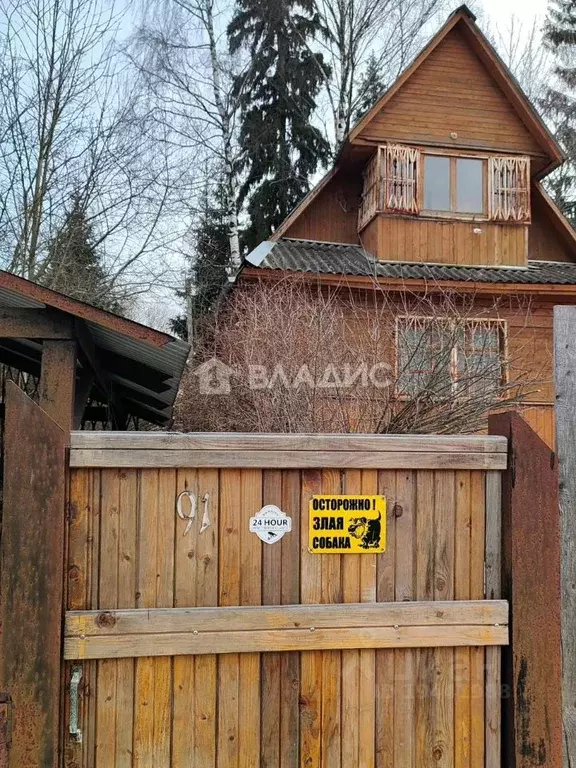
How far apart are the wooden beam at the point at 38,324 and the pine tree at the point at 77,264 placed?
11.5 m

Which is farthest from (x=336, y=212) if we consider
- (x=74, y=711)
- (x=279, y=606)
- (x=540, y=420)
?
(x=74, y=711)

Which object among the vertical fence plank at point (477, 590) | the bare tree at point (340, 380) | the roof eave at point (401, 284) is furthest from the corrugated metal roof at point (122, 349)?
the roof eave at point (401, 284)

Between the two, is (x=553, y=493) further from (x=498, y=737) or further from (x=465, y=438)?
(x=498, y=737)

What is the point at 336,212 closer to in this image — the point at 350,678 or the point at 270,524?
the point at 270,524

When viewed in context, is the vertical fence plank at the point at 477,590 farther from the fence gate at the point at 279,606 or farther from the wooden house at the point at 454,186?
the wooden house at the point at 454,186

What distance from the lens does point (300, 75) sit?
22.5 m

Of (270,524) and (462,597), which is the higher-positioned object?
(270,524)

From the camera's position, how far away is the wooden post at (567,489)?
10.5 ft

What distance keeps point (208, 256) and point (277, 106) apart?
5865mm

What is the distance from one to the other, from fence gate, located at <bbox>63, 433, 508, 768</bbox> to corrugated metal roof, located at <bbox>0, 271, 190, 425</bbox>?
2.65 feet

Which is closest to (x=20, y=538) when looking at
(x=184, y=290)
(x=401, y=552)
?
(x=401, y=552)

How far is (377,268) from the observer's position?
1201cm

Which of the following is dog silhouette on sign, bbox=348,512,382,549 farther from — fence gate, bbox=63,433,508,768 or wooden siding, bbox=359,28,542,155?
wooden siding, bbox=359,28,542,155

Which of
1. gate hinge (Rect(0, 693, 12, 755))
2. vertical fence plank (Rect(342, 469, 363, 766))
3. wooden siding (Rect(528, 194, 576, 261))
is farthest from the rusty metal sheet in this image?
wooden siding (Rect(528, 194, 576, 261))
